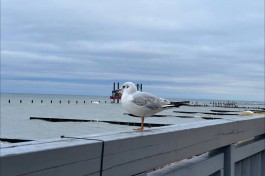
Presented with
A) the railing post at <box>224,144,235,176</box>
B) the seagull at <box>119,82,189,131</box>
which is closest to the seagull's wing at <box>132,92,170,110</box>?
the seagull at <box>119,82,189,131</box>

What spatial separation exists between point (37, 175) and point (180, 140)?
1406mm

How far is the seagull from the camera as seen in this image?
3322 mm

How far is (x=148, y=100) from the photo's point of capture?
340 centimetres

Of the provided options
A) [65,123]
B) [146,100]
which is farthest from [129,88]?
[65,123]

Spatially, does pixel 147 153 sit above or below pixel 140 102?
below

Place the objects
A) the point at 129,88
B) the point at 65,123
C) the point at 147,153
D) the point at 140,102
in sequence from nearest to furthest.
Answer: the point at 147,153
the point at 140,102
the point at 129,88
the point at 65,123

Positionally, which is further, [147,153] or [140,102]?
[140,102]

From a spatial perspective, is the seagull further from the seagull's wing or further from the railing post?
the railing post

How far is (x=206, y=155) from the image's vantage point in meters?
3.53

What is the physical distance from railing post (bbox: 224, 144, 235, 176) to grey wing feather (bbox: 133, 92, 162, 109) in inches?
29.8

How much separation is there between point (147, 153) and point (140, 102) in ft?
2.88

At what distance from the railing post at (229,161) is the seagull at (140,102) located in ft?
2.05

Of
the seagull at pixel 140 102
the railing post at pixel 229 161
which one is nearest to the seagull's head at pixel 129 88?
the seagull at pixel 140 102

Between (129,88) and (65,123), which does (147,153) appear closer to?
(129,88)
